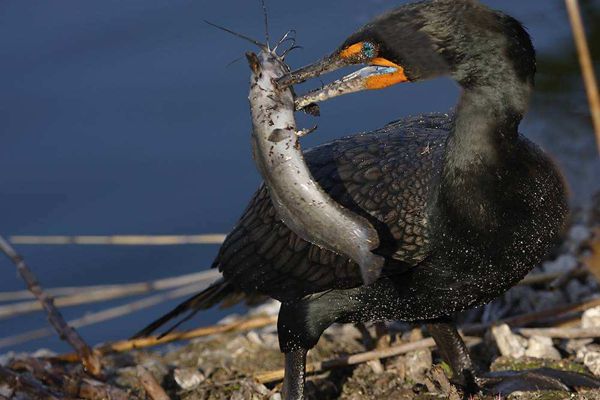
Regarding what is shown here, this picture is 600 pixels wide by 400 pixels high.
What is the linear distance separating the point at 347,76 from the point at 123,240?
9.65 ft

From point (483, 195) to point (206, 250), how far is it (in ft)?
9.89

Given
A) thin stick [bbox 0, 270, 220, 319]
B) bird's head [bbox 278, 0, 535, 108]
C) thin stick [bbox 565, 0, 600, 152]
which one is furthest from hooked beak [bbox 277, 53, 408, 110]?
thin stick [bbox 0, 270, 220, 319]

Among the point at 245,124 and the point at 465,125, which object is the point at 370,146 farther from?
the point at 245,124

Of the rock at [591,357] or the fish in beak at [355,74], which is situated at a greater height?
the fish in beak at [355,74]

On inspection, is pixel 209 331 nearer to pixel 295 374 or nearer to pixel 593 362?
pixel 295 374

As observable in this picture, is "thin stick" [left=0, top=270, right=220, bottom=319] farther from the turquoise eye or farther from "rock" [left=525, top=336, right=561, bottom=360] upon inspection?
the turquoise eye

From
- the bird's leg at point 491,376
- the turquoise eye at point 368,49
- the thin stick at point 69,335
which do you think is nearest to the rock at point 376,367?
the bird's leg at point 491,376

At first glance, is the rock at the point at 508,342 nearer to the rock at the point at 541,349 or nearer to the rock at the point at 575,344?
the rock at the point at 541,349

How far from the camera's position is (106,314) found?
654cm

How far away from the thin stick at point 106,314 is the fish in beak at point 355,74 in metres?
2.81

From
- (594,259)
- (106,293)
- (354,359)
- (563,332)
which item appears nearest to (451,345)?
(354,359)

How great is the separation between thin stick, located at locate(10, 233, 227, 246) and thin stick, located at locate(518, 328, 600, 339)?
1896 millimetres

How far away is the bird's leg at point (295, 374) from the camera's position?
5.05 m

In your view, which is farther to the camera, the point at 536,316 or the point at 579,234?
the point at 579,234
